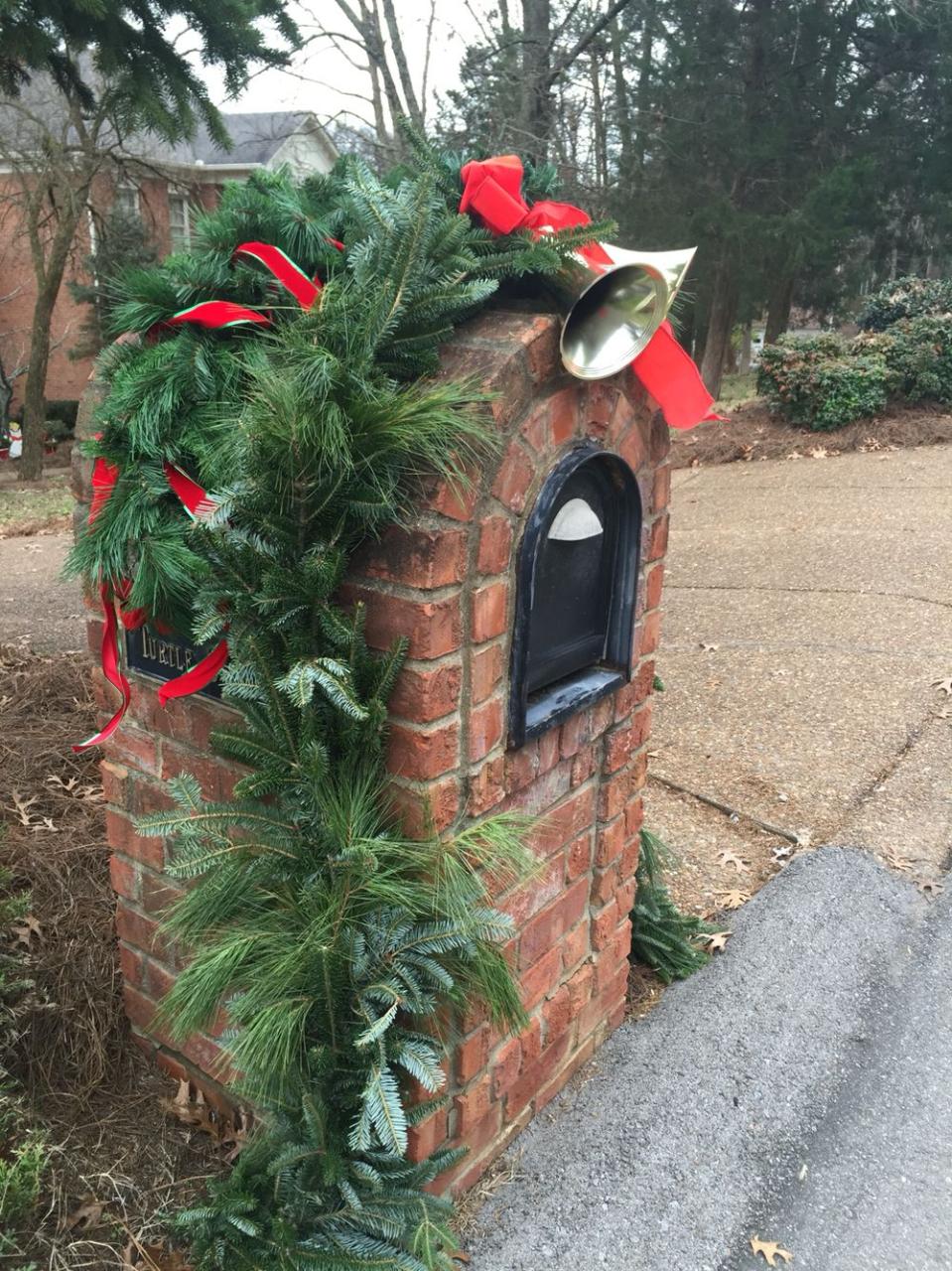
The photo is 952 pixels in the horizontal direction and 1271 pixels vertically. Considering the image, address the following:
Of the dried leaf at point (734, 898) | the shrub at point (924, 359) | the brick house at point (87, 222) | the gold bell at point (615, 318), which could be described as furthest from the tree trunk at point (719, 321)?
the gold bell at point (615, 318)

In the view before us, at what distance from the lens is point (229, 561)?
149 centimetres

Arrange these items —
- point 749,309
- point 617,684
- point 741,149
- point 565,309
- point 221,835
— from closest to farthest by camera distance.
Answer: point 221,835 < point 565,309 < point 617,684 < point 741,149 < point 749,309

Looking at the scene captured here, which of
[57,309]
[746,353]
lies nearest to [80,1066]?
[57,309]

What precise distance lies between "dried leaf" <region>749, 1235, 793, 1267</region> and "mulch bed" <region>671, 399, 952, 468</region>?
9508 mm

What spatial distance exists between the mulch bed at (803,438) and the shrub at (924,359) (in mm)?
215

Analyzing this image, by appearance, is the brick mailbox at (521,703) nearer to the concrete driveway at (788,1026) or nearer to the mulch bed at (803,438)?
the concrete driveway at (788,1026)

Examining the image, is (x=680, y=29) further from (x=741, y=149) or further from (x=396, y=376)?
(x=396, y=376)

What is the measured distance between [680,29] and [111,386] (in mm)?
18113

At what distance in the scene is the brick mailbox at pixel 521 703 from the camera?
1585 mm

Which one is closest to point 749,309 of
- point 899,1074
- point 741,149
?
point 741,149

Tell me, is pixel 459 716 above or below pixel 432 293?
below

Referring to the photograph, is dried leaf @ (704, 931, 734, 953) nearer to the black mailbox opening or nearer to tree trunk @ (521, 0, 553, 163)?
the black mailbox opening

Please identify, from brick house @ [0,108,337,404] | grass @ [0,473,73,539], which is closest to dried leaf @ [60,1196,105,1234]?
grass @ [0,473,73,539]

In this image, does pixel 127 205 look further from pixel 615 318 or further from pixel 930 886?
pixel 615 318
